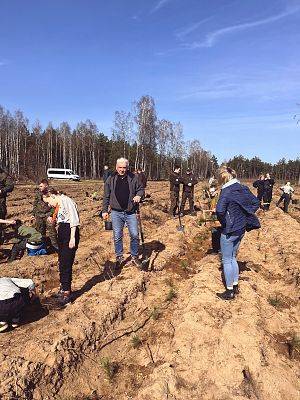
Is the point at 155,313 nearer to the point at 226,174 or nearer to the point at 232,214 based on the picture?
the point at 232,214

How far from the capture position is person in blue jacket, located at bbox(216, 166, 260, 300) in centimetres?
552

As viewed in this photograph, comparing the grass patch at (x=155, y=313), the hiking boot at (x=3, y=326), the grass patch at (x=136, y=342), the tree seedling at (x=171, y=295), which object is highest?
the hiking boot at (x=3, y=326)

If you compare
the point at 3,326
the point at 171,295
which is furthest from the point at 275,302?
the point at 3,326

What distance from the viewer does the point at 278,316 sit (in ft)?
18.4

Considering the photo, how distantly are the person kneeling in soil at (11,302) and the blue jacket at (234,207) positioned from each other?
9.29 ft

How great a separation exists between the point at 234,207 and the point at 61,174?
46.9m

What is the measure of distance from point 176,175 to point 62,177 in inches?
1524

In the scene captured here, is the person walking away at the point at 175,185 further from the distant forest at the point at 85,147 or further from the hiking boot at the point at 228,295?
the distant forest at the point at 85,147

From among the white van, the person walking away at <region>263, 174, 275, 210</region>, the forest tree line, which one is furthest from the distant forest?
the forest tree line

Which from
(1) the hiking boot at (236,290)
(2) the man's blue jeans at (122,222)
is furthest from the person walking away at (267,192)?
(1) the hiking boot at (236,290)

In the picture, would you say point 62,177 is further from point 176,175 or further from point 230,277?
point 230,277

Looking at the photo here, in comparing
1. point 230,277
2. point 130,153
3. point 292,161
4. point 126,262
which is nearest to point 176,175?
point 126,262

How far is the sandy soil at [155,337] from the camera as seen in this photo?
12.9 ft

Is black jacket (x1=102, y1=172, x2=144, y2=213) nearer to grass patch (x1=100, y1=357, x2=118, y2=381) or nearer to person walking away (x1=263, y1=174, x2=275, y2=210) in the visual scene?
grass patch (x1=100, y1=357, x2=118, y2=381)
